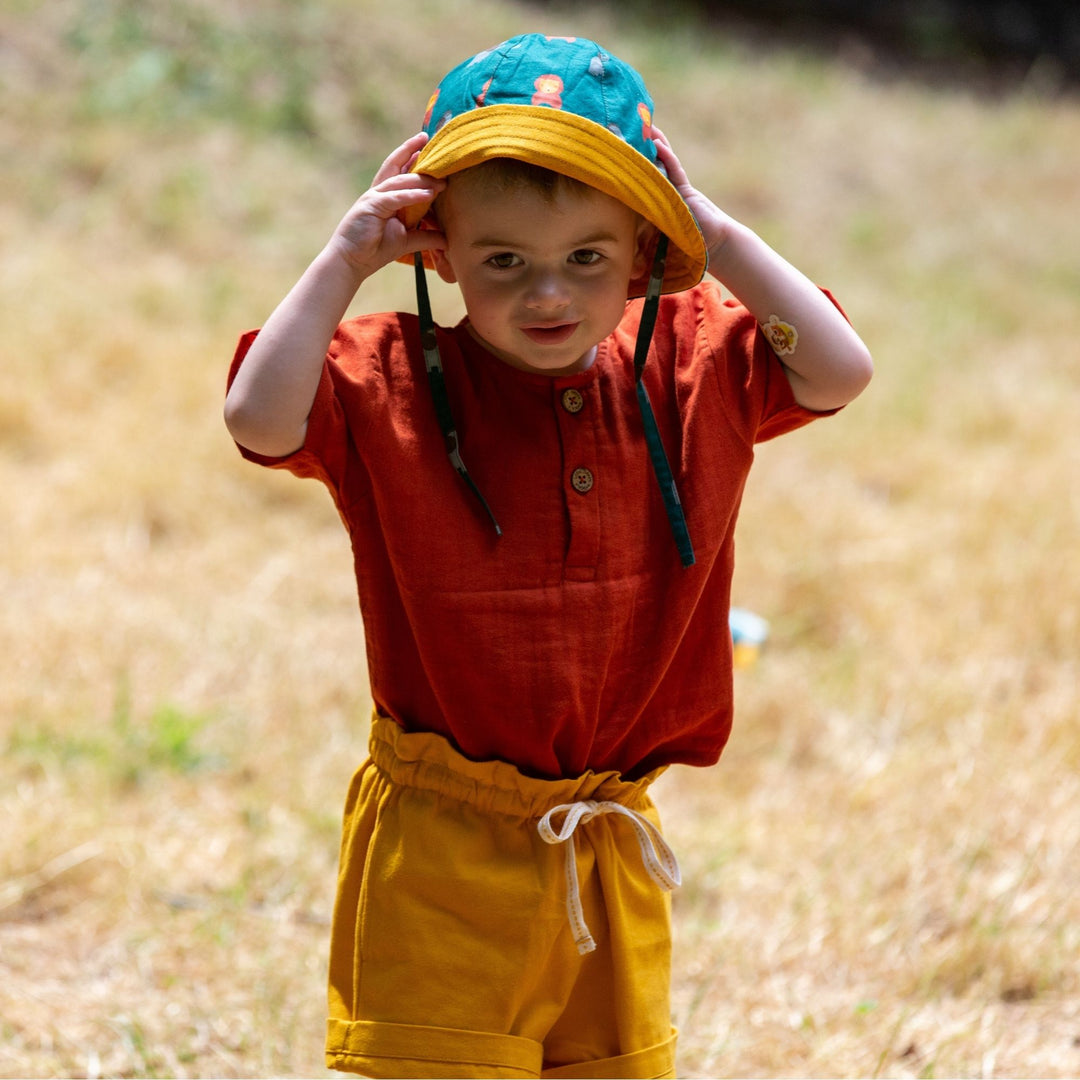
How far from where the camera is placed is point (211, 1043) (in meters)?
2.44

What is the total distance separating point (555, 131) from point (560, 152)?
0.03 metres

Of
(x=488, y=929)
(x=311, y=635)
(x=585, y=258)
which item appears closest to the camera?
(x=585, y=258)

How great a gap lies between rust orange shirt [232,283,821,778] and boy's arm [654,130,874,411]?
0.17ft

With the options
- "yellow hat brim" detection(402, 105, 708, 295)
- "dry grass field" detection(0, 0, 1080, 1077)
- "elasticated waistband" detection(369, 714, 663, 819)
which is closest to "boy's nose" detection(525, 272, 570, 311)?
"yellow hat brim" detection(402, 105, 708, 295)

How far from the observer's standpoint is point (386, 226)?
1661 mm

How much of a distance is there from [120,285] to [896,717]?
12.9 feet

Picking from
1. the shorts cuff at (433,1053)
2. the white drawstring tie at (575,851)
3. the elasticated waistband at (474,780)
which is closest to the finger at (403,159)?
the elasticated waistband at (474,780)

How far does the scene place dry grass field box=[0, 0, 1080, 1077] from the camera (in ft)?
8.76

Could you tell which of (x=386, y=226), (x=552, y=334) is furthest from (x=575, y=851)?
(x=386, y=226)

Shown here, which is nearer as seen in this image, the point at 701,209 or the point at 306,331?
the point at 306,331

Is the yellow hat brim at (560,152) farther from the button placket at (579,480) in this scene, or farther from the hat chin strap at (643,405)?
the button placket at (579,480)

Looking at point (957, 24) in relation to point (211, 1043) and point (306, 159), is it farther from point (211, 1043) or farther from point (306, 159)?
point (211, 1043)

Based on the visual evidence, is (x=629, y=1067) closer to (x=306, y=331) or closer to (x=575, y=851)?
(x=575, y=851)

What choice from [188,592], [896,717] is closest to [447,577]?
[896,717]
